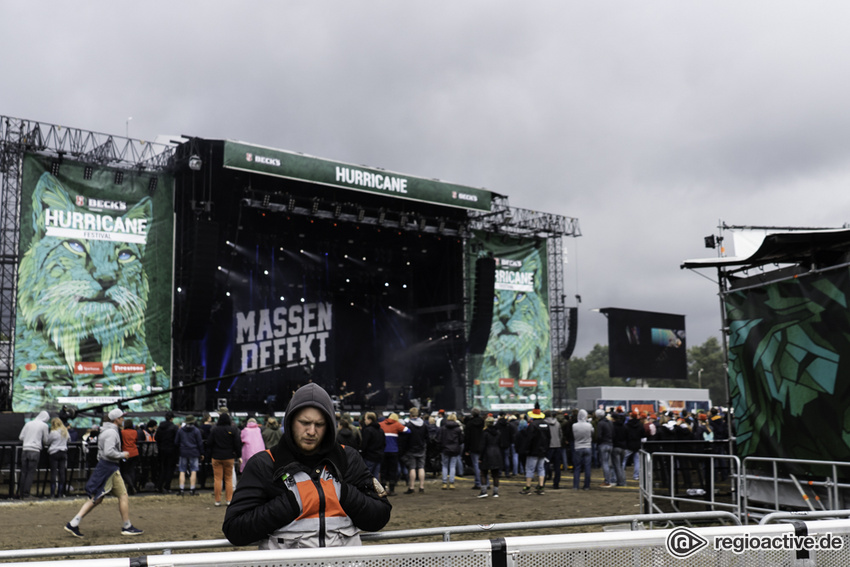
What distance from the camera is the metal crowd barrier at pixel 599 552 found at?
8.75 feet

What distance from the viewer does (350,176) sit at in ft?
88.3

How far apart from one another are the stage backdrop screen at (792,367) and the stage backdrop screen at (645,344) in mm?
24685

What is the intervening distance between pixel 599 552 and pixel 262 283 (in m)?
27.7

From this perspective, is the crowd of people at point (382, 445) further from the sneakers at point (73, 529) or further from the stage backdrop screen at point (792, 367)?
the stage backdrop screen at point (792, 367)

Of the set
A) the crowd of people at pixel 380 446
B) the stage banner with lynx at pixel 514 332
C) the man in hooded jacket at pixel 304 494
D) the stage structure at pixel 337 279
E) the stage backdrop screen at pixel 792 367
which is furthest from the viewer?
the stage banner with lynx at pixel 514 332

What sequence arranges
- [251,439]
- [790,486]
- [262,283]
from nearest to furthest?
[790,486], [251,439], [262,283]

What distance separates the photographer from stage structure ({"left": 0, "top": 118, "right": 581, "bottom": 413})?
75.7 ft

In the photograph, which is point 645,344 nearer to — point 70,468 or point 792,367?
point 70,468

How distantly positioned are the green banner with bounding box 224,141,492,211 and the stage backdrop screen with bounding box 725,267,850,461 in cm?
A: 1756

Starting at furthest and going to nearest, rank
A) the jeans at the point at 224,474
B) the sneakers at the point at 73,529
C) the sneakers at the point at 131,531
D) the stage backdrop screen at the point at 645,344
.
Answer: the stage backdrop screen at the point at 645,344 → the jeans at the point at 224,474 → the sneakers at the point at 131,531 → the sneakers at the point at 73,529

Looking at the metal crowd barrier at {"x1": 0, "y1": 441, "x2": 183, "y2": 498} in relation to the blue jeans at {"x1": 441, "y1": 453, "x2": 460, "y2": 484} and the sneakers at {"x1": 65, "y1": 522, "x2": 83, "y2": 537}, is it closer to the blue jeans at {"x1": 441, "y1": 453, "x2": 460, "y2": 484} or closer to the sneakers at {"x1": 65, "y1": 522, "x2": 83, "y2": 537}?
the blue jeans at {"x1": 441, "y1": 453, "x2": 460, "y2": 484}

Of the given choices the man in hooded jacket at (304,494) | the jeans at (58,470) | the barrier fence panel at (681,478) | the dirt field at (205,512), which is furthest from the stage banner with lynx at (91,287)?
the man in hooded jacket at (304,494)

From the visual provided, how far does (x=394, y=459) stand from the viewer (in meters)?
15.2

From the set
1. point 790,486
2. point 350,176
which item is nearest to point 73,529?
point 790,486
